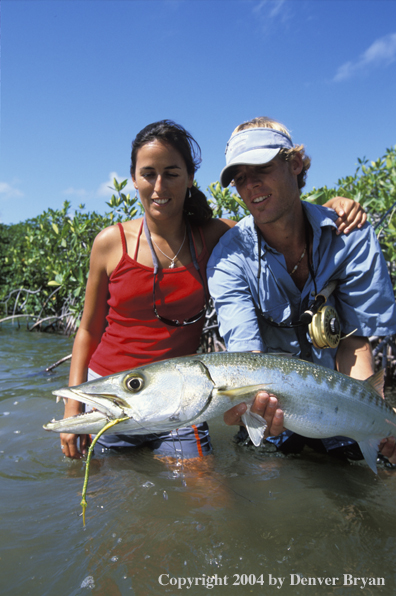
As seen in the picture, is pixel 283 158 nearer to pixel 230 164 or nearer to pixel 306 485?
pixel 230 164

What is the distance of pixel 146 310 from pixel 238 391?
1349 millimetres

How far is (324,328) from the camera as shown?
291 centimetres

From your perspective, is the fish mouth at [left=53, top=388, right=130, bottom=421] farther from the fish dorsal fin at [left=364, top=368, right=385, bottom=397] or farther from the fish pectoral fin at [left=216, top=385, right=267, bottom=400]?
the fish dorsal fin at [left=364, top=368, right=385, bottom=397]

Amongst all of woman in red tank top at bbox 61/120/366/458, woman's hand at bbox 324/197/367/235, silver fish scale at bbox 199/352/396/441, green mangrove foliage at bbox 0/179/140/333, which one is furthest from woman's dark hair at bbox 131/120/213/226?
green mangrove foliage at bbox 0/179/140/333

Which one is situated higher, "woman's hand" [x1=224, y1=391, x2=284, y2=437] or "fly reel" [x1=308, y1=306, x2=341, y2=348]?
"fly reel" [x1=308, y1=306, x2=341, y2=348]

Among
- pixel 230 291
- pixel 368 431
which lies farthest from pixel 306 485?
pixel 230 291

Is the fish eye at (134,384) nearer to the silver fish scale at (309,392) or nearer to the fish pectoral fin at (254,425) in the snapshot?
the silver fish scale at (309,392)

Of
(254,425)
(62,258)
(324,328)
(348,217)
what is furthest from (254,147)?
(62,258)

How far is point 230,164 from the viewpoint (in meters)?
2.97

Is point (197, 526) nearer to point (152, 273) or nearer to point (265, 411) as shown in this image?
point (265, 411)

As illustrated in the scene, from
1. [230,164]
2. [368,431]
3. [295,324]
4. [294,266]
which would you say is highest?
[230,164]

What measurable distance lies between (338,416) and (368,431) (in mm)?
274

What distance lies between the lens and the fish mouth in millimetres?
1931

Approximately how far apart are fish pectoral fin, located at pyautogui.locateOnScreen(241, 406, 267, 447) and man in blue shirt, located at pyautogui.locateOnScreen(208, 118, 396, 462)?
0.71 m
